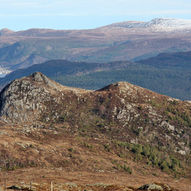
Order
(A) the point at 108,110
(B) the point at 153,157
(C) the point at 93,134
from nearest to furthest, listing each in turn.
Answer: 1. (B) the point at 153,157
2. (C) the point at 93,134
3. (A) the point at 108,110

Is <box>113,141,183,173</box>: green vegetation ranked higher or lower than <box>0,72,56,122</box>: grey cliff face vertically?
lower

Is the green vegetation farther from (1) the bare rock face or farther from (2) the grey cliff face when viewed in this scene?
(2) the grey cliff face

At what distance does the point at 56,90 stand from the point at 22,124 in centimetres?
2116

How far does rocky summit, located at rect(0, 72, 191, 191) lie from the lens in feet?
353

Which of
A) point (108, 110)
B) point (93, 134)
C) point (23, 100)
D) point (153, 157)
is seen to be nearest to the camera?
point (153, 157)

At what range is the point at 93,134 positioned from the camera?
13812cm

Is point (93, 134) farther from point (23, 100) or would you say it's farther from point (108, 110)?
point (23, 100)

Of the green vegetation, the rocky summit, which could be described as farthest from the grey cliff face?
the green vegetation

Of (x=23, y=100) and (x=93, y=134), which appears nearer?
(x=93, y=134)

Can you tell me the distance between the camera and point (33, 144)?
114688mm

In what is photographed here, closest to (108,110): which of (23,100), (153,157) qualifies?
(23,100)

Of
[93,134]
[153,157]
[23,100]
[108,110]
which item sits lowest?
[153,157]

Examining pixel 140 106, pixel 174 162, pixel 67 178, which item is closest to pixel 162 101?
pixel 140 106

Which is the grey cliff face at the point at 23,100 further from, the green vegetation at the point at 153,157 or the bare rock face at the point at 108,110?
the green vegetation at the point at 153,157
